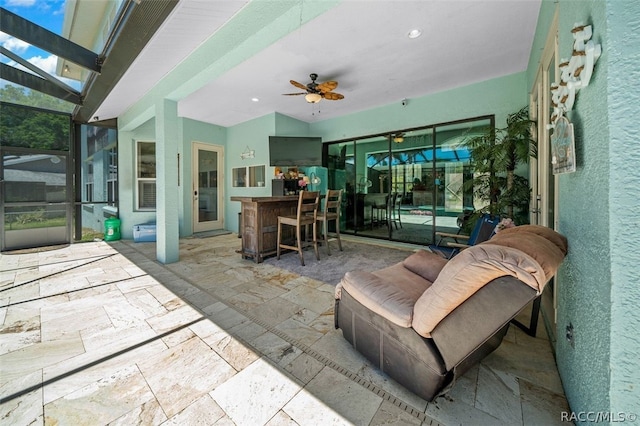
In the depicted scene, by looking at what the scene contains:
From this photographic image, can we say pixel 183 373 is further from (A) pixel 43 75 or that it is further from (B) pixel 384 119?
(B) pixel 384 119

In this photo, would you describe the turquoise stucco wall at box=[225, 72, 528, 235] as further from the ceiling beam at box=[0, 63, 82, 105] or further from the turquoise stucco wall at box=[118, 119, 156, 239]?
the ceiling beam at box=[0, 63, 82, 105]

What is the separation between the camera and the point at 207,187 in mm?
6539

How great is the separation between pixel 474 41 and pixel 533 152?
153 centimetres

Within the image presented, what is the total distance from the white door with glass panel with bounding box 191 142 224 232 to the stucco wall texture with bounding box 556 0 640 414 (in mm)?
6777

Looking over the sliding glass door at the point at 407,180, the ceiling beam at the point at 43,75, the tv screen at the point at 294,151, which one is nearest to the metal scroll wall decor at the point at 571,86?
the sliding glass door at the point at 407,180

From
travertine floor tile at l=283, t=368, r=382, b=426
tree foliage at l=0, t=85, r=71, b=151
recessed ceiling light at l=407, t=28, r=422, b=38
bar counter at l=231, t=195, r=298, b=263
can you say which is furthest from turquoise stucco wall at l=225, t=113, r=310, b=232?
travertine floor tile at l=283, t=368, r=382, b=426

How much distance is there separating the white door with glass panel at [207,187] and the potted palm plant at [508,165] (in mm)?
5972

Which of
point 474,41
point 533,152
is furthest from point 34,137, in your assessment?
point 533,152

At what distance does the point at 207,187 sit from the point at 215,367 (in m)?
5.76

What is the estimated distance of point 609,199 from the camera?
34.5 inches

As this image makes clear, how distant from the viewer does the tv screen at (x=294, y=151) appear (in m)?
5.29

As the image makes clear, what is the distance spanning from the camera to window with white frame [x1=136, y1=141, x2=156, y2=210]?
5715 mm

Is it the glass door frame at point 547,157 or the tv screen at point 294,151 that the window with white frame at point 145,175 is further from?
the glass door frame at point 547,157

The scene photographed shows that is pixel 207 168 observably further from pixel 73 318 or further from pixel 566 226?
pixel 566 226
